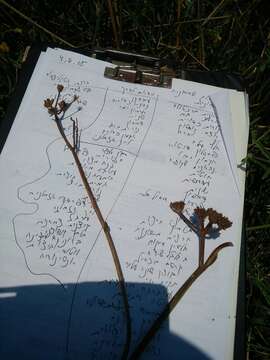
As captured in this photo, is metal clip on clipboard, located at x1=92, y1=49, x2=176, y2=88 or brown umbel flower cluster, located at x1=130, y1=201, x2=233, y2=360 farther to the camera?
metal clip on clipboard, located at x1=92, y1=49, x2=176, y2=88

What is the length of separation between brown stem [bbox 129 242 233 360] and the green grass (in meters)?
0.43

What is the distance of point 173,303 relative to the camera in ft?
2.11

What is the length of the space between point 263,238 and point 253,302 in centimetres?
16

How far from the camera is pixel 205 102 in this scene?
33.3 inches

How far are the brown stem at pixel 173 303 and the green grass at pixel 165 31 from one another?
434 mm

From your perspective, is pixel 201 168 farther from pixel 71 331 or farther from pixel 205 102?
pixel 71 331

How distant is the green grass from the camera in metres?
0.99

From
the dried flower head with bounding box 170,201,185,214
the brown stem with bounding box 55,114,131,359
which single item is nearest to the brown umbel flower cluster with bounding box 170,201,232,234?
the dried flower head with bounding box 170,201,185,214

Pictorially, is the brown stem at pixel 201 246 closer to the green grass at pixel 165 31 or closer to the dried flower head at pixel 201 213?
the dried flower head at pixel 201 213

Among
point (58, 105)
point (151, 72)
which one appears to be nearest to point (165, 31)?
point (151, 72)

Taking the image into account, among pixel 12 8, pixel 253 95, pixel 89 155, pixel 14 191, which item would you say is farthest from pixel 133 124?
pixel 12 8

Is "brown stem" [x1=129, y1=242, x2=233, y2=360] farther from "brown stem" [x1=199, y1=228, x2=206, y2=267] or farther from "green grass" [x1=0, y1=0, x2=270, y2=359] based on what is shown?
"green grass" [x1=0, y1=0, x2=270, y2=359]

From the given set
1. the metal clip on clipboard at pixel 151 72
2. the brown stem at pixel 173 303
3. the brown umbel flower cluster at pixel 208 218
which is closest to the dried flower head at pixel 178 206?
the brown umbel flower cluster at pixel 208 218

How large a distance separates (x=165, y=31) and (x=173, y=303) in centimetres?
82
